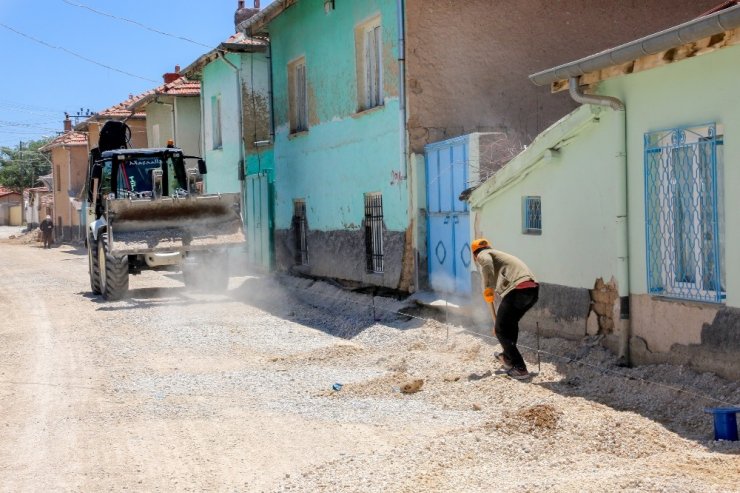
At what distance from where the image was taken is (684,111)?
827cm

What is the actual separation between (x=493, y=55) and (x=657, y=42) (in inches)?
279

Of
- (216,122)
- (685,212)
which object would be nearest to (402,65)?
(685,212)

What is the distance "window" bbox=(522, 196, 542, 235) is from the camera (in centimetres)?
1107

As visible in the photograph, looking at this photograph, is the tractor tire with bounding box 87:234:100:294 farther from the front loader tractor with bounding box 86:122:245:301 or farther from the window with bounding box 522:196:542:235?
the window with bounding box 522:196:542:235

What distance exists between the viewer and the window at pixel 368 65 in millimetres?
15977

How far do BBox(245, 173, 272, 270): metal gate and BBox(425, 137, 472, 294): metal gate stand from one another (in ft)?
25.5

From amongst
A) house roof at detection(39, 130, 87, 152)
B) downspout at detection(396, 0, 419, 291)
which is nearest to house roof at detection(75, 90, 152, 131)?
house roof at detection(39, 130, 87, 152)

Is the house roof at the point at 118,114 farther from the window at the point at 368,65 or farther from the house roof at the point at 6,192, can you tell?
the house roof at the point at 6,192

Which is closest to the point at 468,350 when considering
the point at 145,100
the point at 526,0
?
the point at 526,0

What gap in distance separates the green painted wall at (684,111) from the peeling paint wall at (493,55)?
16.3 ft

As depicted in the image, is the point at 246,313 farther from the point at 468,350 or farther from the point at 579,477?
the point at 579,477

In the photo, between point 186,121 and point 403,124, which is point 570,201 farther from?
point 186,121

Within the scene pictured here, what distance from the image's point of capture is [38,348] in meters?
12.3

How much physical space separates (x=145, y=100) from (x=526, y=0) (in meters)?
18.1
